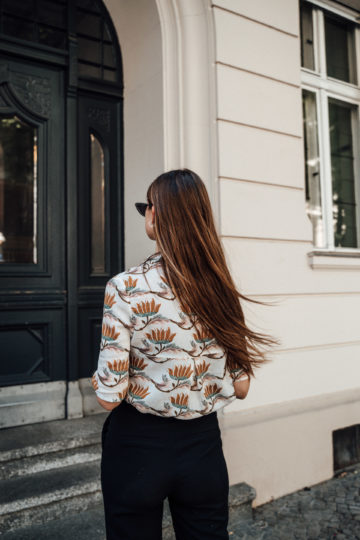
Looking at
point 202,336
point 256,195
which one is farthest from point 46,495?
point 256,195

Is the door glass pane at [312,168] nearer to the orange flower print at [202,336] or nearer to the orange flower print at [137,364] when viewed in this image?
the orange flower print at [202,336]

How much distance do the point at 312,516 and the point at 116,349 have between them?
2.47 meters

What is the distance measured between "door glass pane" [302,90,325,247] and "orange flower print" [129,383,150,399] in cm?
309

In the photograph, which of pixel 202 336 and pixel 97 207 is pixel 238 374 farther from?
pixel 97 207

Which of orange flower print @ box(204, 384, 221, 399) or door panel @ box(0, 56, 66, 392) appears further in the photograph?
door panel @ box(0, 56, 66, 392)

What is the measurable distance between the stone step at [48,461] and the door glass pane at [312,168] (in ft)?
8.52

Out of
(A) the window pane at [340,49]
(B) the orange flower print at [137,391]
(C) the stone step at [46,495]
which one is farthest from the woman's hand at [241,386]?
(A) the window pane at [340,49]

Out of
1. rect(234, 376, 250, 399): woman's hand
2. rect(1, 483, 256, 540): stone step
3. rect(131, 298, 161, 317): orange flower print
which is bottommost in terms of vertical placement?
rect(1, 483, 256, 540): stone step

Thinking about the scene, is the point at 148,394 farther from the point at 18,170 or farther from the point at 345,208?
the point at 345,208

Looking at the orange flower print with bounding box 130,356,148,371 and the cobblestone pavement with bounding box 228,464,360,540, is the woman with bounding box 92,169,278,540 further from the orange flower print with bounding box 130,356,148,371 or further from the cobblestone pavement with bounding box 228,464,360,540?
the cobblestone pavement with bounding box 228,464,360,540

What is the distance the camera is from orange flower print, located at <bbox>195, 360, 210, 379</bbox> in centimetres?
137

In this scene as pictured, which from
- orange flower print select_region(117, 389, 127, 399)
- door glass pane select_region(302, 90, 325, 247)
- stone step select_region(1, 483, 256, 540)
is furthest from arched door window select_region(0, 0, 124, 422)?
orange flower print select_region(117, 389, 127, 399)

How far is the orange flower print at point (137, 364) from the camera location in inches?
52.5

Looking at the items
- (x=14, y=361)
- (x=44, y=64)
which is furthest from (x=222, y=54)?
(x=14, y=361)
